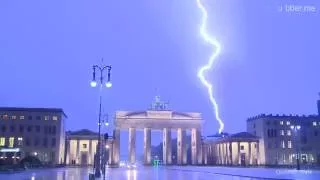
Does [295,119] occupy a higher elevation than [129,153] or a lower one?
higher

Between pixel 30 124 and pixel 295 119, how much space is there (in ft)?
249

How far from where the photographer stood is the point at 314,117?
449 feet

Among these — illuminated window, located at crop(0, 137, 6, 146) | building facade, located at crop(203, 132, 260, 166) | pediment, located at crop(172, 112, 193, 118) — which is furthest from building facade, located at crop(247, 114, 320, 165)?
illuminated window, located at crop(0, 137, 6, 146)

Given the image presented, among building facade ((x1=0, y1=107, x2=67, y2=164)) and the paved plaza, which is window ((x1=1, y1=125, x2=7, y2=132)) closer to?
building facade ((x1=0, y1=107, x2=67, y2=164))

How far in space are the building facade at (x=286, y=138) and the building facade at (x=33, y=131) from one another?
59.3 metres

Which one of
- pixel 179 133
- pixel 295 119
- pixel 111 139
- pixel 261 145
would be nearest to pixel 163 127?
pixel 179 133

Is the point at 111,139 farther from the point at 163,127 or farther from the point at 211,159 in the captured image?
the point at 211,159

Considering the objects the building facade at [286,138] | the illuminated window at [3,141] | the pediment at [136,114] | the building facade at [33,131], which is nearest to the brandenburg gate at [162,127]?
the pediment at [136,114]

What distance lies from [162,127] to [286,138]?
37.5 m

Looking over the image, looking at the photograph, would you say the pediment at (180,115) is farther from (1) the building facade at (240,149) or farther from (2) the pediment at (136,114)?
(1) the building facade at (240,149)

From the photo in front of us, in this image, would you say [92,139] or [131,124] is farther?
[131,124]

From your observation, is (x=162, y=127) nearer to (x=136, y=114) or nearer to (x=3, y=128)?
(x=136, y=114)

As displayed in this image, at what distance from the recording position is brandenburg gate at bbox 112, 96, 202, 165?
141125mm

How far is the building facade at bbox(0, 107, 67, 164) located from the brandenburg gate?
2363cm
